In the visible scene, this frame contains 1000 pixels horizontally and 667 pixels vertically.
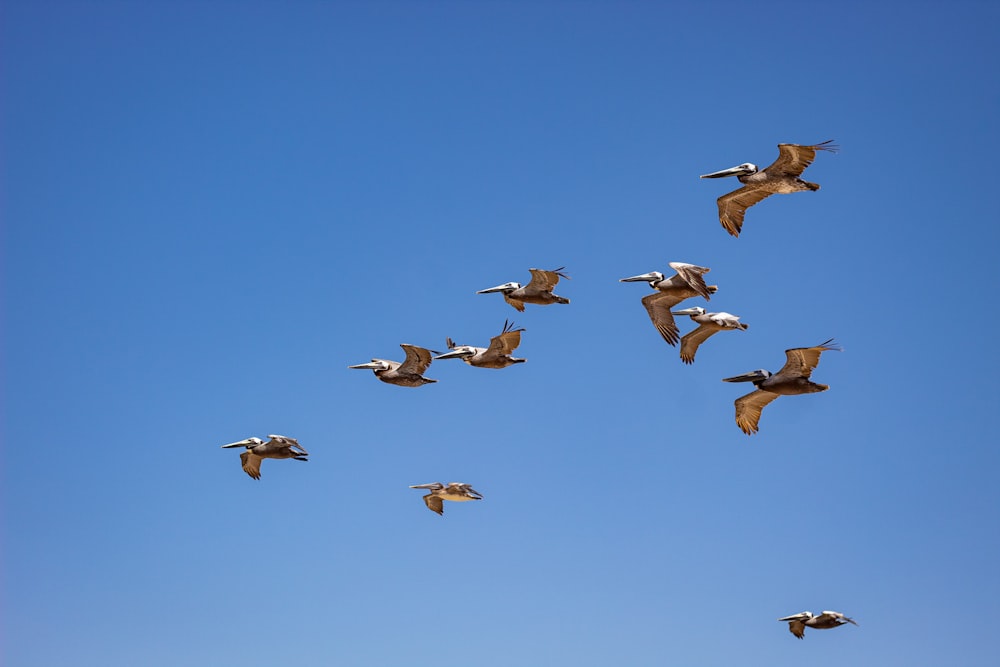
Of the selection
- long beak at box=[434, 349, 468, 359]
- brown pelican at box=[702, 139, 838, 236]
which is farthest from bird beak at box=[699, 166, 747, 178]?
long beak at box=[434, 349, 468, 359]

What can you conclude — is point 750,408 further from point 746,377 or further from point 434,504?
point 434,504

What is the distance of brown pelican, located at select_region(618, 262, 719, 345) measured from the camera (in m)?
35.8

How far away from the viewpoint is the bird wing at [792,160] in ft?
114

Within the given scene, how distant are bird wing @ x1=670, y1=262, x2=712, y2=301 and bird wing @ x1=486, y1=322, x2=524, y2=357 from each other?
5.41 m

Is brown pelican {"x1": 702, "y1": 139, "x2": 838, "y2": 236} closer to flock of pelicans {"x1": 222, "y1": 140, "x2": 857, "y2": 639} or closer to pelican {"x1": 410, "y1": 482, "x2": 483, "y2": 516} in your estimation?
flock of pelicans {"x1": 222, "y1": 140, "x2": 857, "y2": 639}

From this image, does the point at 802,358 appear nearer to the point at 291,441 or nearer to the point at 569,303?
the point at 569,303

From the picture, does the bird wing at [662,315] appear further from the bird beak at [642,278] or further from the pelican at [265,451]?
the pelican at [265,451]

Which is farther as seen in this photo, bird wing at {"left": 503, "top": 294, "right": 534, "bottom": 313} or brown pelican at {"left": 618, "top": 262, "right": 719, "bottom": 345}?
bird wing at {"left": 503, "top": 294, "right": 534, "bottom": 313}

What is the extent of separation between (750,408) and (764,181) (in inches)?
285

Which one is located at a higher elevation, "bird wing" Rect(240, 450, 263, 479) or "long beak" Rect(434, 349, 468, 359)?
"long beak" Rect(434, 349, 468, 359)

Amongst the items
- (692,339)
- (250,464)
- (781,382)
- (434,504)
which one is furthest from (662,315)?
(250,464)

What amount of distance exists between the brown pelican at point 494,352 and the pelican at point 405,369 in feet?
2.41

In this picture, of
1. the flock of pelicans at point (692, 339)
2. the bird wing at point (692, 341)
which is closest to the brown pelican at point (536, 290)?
the flock of pelicans at point (692, 339)

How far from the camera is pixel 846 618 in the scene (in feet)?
133
